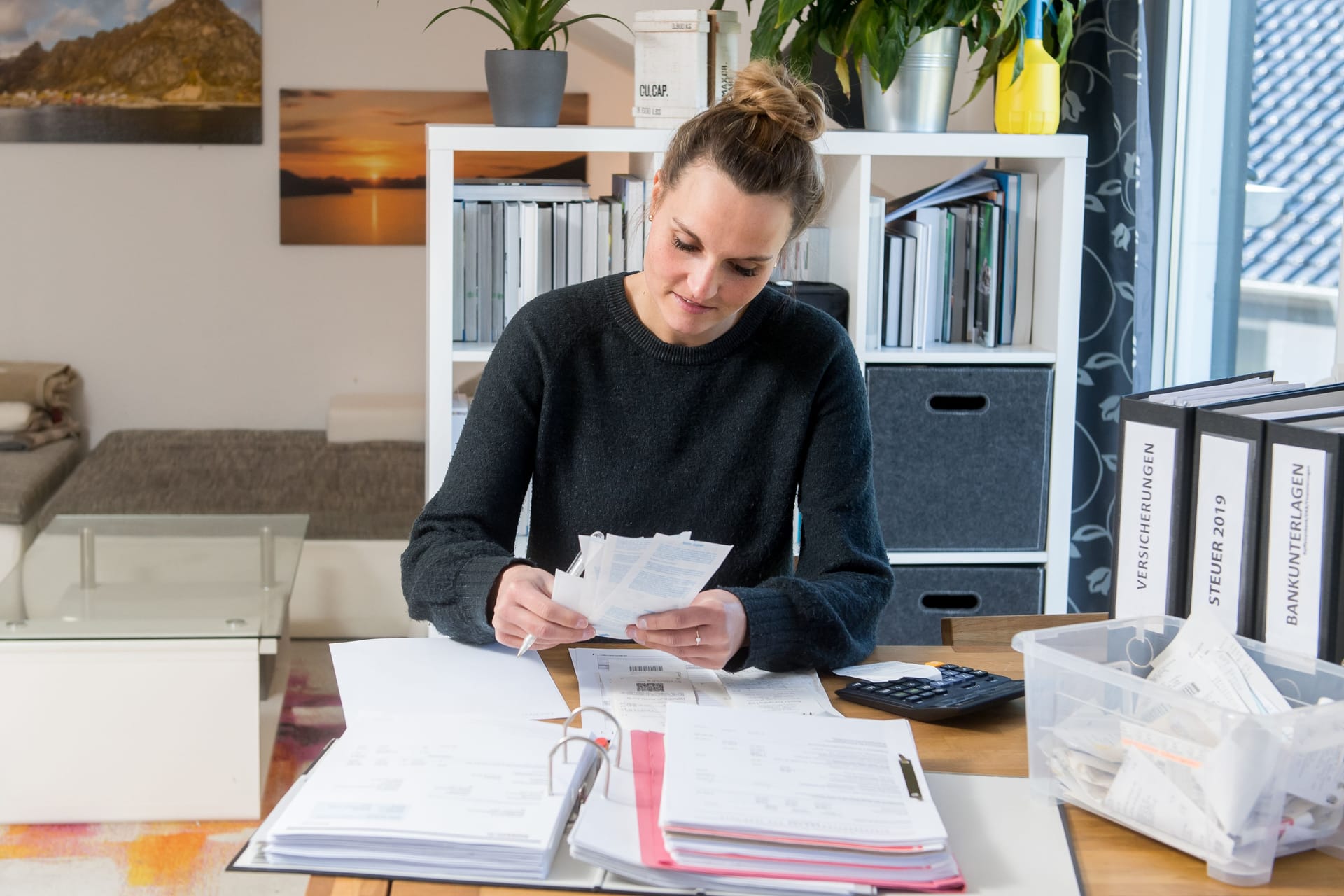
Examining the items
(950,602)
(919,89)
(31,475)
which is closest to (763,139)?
(919,89)

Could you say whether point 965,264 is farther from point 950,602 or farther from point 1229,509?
point 1229,509

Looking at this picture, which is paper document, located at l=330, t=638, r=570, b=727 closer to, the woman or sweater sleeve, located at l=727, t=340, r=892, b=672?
the woman

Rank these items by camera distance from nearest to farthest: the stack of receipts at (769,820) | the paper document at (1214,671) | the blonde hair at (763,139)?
the stack of receipts at (769,820)
the paper document at (1214,671)
the blonde hair at (763,139)

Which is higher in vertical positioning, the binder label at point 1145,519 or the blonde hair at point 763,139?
the blonde hair at point 763,139

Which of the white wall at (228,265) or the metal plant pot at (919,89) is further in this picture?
the white wall at (228,265)

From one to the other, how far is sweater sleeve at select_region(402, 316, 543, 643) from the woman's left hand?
0.18 meters

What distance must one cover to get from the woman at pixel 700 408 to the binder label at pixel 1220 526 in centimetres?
36

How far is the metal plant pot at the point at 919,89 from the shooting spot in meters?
2.19

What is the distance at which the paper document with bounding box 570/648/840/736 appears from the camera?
1079 millimetres

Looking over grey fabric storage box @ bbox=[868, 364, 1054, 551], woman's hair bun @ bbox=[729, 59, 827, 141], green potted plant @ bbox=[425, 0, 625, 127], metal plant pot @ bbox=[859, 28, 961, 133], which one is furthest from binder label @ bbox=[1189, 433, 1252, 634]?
green potted plant @ bbox=[425, 0, 625, 127]

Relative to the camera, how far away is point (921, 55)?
2188 mm

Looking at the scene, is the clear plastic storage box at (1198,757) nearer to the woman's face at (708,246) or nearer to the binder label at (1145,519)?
the binder label at (1145,519)

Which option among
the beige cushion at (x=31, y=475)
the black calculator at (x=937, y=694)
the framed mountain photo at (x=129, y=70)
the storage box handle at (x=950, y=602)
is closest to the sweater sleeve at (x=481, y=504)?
the black calculator at (x=937, y=694)

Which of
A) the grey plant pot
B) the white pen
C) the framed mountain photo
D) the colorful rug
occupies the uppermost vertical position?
the framed mountain photo
